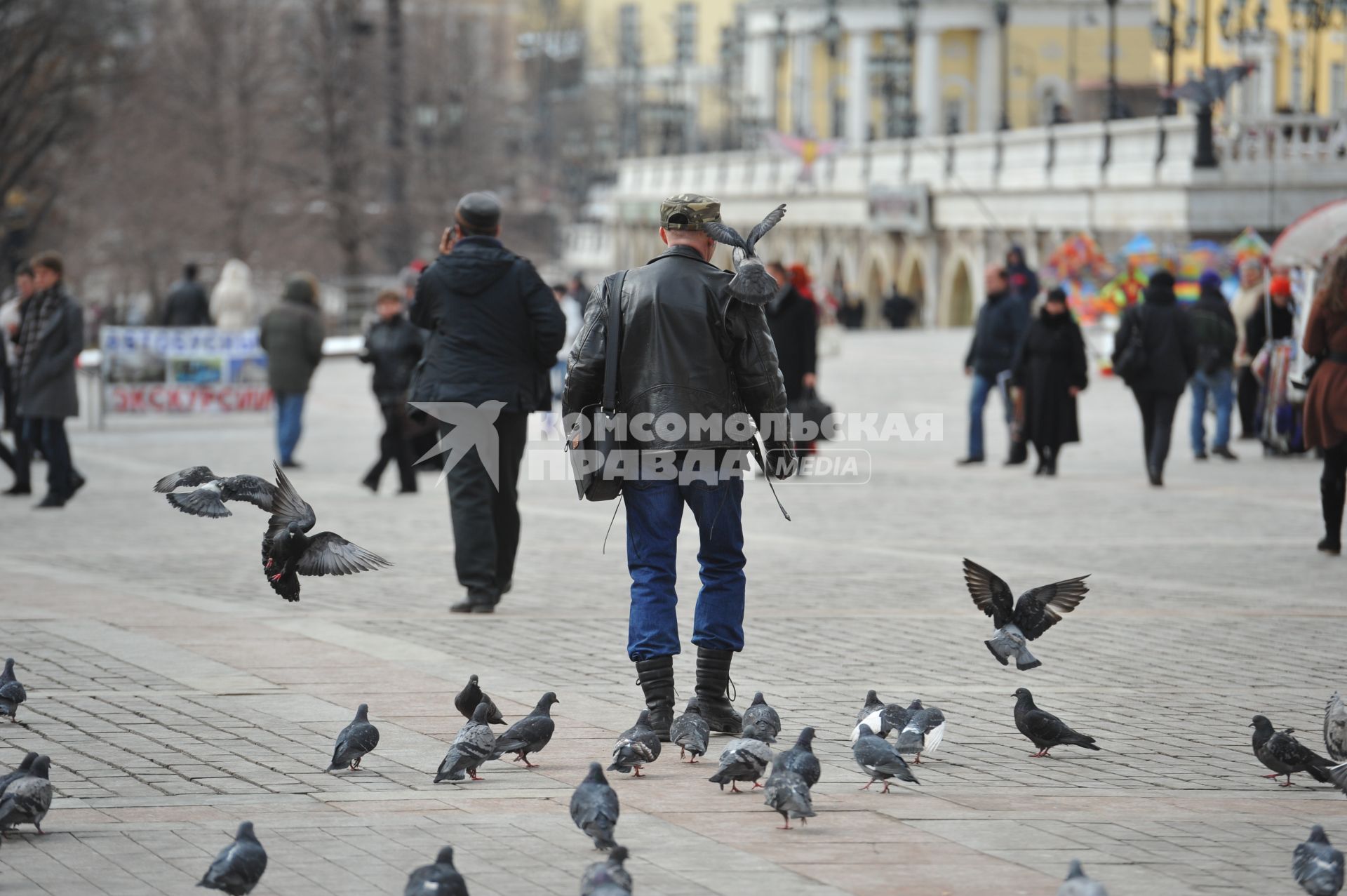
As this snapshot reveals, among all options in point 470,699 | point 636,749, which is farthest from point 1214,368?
point 636,749

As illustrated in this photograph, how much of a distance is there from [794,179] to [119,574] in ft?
204

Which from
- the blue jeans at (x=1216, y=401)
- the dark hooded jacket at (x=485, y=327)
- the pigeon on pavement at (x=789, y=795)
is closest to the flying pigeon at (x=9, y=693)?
the pigeon on pavement at (x=789, y=795)

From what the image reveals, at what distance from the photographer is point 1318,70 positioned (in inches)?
2557

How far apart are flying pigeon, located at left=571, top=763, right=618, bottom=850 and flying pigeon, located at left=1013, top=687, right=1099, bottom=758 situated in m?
1.80

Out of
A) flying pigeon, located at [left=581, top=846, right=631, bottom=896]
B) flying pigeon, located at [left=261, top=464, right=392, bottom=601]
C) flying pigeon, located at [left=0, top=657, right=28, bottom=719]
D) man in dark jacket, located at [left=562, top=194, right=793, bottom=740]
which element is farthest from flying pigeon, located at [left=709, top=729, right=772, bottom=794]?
flying pigeon, located at [left=0, top=657, right=28, bottom=719]

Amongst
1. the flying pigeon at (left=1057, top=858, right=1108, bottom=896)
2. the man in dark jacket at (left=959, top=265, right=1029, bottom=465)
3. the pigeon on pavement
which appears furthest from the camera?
the man in dark jacket at (left=959, top=265, right=1029, bottom=465)

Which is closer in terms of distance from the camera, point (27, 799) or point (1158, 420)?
point (27, 799)

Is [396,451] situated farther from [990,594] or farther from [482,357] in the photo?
[990,594]

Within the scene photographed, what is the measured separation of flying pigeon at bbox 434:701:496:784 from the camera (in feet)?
22.9

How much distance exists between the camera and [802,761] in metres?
6.48

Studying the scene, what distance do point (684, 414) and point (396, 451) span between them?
35.4 feet

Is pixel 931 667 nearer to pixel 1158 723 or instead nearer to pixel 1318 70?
Result: pixel 1158 723

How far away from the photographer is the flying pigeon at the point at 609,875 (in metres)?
5.28

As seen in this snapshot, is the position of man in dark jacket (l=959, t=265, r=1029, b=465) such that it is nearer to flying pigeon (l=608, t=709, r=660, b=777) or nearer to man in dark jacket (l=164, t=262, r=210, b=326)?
flying pigeon (l=608, t=709, r=660, b=777)
